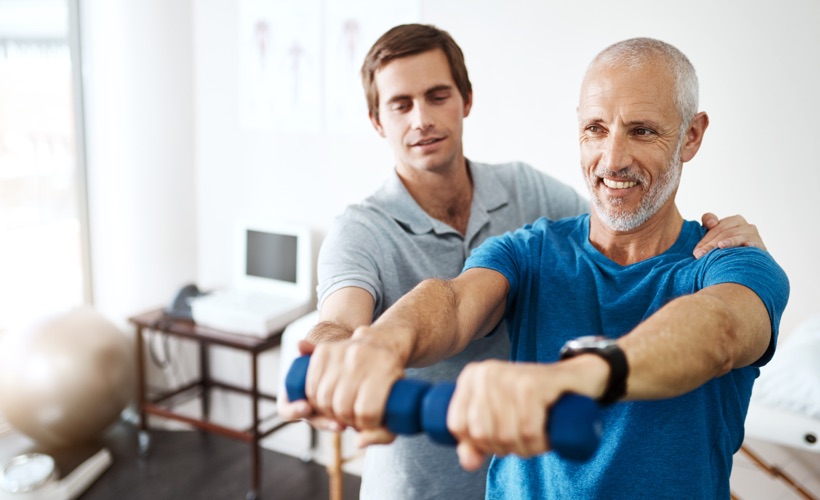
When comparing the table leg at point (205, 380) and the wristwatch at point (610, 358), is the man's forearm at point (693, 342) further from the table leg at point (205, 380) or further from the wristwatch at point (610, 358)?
the table leg at point (205, 380)

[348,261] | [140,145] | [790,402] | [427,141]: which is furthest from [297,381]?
[140,145]

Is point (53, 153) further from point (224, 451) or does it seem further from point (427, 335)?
point (427, 335)

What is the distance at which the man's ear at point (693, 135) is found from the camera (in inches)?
47.9

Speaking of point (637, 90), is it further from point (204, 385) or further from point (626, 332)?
point (204, 385)

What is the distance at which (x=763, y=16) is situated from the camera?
2.51m

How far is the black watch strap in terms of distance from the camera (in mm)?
804

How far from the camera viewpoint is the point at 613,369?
2.64 ft

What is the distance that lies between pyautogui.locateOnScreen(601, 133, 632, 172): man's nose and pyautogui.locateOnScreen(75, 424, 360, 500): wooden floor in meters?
2.46

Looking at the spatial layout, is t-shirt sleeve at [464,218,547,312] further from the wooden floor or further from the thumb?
the wooden floor

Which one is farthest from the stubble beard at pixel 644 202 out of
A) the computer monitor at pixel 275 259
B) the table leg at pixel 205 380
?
the table leg at pixel 205 380

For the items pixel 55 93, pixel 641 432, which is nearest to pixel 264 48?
pixel 55 93

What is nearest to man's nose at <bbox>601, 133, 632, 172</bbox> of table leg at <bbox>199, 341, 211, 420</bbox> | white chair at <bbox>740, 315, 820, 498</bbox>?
white chair at <bbox>740, 315, 820, 498</bbox>

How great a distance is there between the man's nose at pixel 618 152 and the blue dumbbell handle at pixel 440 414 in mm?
533

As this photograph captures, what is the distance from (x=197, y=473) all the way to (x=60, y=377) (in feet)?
2.53
